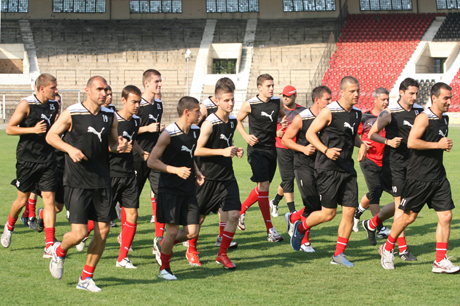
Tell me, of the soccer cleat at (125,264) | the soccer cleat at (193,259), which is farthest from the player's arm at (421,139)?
the soccer cleat at (125,264)

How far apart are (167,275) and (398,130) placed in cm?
377

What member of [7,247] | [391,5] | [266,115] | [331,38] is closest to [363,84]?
[331,38]

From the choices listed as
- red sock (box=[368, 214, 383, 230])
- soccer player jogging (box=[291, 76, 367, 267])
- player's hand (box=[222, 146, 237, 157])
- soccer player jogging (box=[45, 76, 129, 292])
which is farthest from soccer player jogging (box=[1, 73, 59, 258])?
red sock (box=[368, 214, 383, 230])

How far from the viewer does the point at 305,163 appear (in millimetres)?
7738

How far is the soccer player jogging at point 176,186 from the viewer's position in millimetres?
5844

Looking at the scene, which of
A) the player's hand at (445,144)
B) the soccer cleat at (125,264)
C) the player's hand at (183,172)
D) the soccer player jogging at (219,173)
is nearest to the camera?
the player's hand at (183,172)

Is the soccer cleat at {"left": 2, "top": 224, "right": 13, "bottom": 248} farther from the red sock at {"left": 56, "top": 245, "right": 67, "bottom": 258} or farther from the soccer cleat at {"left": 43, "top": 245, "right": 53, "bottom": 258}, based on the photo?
the red sock at {"left": 56, "top": 245, "right": 67, "bottom": 258}

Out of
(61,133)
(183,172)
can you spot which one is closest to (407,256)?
(183,172)

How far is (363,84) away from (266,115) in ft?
101

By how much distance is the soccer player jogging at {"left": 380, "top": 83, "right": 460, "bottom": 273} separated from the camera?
6.12 metres

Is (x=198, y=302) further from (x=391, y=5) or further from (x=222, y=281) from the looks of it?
(x=391, y=5)

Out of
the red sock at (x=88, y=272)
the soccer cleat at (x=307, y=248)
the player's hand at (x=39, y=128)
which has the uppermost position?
the player's hand at (x=39, y=128)

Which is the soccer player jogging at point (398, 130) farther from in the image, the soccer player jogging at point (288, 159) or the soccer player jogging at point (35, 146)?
the soccer player jogging at point (35, 146)

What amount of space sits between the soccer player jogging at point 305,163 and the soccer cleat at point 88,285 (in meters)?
3.11
